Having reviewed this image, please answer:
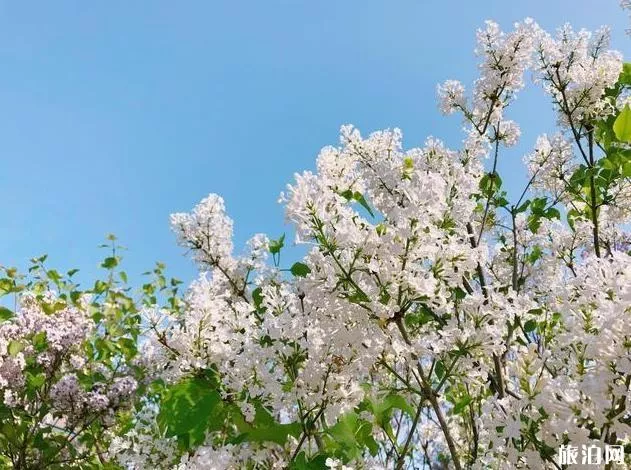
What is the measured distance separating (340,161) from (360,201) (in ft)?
0.99

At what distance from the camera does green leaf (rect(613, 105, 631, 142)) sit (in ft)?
11.2

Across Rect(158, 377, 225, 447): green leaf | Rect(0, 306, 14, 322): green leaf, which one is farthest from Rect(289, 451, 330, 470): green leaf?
Rect(0, 306, 14, 322): green leaf

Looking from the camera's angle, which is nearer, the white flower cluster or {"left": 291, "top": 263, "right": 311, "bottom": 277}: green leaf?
the white flower cluster

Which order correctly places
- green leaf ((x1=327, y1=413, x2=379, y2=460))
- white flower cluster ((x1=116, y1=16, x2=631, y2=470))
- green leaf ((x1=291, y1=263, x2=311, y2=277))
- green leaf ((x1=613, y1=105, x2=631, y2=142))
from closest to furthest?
1. white flower cluster ((x1=116, y1=16, x2=631, y2=470))
2. green leaf ((x1=327, y1=413, x2=379, y2=460))
3. green leaf ((x1=291, y1=263, x2=311, y2=277))
4. green leaf ((x1=613, y1=105, x2=631, y2=142))

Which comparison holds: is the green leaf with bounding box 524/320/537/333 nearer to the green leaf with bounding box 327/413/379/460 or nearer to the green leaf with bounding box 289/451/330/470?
the green leaf with bounding box 327/413/379/460

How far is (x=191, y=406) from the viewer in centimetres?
265

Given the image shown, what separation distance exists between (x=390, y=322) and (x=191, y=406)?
3.27ft

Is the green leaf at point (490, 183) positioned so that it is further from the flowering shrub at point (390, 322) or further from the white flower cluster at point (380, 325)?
the white flower cluster at point (380, 325)

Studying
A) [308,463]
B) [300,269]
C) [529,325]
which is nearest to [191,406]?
[308,463]

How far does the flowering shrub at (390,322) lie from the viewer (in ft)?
7.39

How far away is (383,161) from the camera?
405 cm

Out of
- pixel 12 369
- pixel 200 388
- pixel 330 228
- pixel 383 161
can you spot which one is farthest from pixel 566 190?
pixel 12 369

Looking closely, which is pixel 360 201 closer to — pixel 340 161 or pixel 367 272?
pixel 340 161

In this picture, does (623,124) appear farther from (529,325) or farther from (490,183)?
(529,325)
